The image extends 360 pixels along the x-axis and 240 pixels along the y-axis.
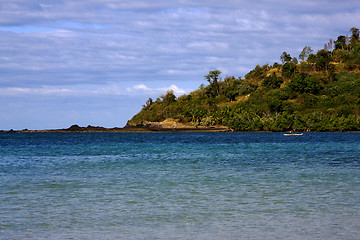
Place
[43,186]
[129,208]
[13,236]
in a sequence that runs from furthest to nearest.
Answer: [43,186], [129,208], [13,236]

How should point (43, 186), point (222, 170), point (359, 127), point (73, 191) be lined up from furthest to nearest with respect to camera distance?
point (359, 127), point (222, 170), point (43, 186), point (73, 191)

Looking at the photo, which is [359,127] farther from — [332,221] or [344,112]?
[332,221]

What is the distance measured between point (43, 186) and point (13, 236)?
45.7ft

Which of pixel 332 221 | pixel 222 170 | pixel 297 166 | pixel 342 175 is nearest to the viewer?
pixel 332 221

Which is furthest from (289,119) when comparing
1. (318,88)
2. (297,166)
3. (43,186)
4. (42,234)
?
(42,234)

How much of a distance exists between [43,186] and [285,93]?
178330mm

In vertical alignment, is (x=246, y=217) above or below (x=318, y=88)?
below

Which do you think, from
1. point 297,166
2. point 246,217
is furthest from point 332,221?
point 297,166

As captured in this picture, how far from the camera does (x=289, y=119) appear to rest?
171000mm

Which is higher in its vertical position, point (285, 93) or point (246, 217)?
point (285, 93)

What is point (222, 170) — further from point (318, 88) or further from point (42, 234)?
point (318, 88)

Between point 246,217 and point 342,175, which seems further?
point 342,175

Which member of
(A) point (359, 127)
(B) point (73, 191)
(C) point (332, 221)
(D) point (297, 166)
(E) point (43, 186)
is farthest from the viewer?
(A) point (359, 127)

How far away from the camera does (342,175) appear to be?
34.1 m
